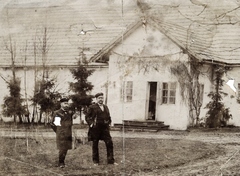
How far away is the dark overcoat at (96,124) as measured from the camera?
2.95 meters

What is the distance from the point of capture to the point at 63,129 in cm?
297

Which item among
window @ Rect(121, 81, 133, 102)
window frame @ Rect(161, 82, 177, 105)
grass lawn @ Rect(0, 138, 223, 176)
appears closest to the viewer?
grass lawn @ Rect(0, 138, 223, 176)

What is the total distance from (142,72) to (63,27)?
885 mm

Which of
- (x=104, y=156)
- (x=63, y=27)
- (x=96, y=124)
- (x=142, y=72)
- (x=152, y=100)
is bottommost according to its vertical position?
(x=104, y=156)

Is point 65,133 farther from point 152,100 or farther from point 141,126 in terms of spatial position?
point 152,100

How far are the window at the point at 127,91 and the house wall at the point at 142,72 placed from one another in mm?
30

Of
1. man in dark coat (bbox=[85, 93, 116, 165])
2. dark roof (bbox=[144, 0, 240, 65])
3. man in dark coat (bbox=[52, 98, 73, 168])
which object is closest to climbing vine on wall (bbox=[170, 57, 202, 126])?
dark roof (bbox=[144, 0, 240, 65])

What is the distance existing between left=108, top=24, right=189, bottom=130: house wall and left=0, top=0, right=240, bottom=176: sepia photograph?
0.03ft

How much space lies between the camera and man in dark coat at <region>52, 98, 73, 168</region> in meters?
2.93

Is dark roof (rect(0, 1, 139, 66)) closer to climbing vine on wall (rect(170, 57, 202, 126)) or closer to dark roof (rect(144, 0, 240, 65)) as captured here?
dark roof (rect(144, 0, 240, 65))

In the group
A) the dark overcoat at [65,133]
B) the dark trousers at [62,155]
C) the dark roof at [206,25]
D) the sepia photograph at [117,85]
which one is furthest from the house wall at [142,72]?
the dark trousers at [62,155]

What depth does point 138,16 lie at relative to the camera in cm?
315

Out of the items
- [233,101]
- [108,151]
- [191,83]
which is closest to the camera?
[108,151]

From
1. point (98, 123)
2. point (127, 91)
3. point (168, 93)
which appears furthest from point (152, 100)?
point (98, 123)
